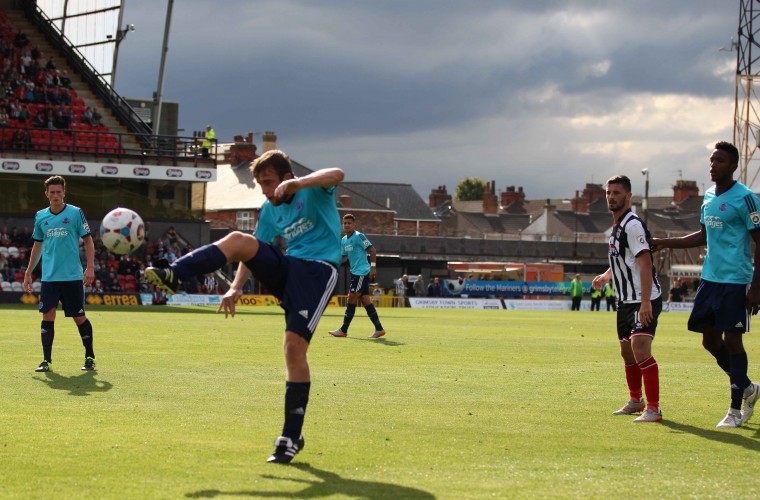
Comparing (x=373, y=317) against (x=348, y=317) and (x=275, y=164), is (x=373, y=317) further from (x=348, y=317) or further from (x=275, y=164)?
(x=275, y=164)

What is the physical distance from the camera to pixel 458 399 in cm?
1097

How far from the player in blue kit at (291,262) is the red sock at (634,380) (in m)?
3.84

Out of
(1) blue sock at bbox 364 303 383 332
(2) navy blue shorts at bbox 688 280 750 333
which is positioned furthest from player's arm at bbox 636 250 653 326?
(1) blue sock at bbox 364 303 383 332

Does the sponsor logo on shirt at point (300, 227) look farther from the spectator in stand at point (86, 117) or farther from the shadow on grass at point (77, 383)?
the spectator in stand at point (86, 117)

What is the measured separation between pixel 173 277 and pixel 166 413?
9.24ft

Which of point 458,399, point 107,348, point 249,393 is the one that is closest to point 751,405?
point 458,399

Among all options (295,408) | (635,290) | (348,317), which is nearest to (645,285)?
(635,290)

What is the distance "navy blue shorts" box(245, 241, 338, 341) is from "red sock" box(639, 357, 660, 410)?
11.9 ft

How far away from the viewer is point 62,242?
45.0 ft

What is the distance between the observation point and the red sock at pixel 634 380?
33.8ft

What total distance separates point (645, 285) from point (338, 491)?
4.43 m

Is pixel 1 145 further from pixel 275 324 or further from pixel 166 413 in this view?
pixel 166 413

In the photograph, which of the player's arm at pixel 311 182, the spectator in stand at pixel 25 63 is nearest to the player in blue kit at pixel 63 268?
the player's arm at pixel 311 182

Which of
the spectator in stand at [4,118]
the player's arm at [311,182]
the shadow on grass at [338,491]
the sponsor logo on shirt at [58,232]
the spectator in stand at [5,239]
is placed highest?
the spectator in stand at [4,118]
